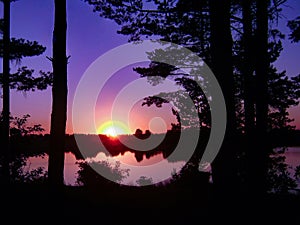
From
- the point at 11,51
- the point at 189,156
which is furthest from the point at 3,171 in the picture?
the point at 189,156

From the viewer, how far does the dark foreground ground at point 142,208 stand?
707 centimetres

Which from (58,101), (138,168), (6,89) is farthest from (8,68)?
(138,168)

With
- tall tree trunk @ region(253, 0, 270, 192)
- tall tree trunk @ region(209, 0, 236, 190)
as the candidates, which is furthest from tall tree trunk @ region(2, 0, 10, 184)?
tall tree trunk @ region(253, 0, 270, 192)

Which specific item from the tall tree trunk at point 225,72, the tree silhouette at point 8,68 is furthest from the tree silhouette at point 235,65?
the tree silhouette at point 8,68

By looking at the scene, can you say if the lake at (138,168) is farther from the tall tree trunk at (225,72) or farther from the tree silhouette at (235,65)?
the tall tree trunk at (225,72)

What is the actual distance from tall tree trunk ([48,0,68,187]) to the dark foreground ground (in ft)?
1.88

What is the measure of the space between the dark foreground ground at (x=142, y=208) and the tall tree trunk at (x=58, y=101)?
1.88ft

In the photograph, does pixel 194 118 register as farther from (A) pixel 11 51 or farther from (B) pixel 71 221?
(A) pixel 11 51

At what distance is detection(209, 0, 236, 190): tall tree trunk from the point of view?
22.4 feet

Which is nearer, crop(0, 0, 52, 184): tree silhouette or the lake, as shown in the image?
crop(0, 0, 52, 184): tree silhouette

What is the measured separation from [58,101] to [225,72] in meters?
4.01

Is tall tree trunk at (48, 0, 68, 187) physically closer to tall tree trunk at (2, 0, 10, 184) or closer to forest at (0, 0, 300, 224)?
forest at (0, 0, 300, 224)

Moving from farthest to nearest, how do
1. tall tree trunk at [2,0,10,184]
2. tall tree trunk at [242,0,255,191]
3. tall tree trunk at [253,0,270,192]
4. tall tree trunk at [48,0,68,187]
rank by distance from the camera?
1. tall tree trunk at [2,0,10,184]
2. tall tree trunk at [242,0,255,191]
3. tall tree trunk at [253,0,270,192]
4. tall tree trunk at [48,0,68,187]

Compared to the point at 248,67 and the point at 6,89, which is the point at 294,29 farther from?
the point at 6,89
